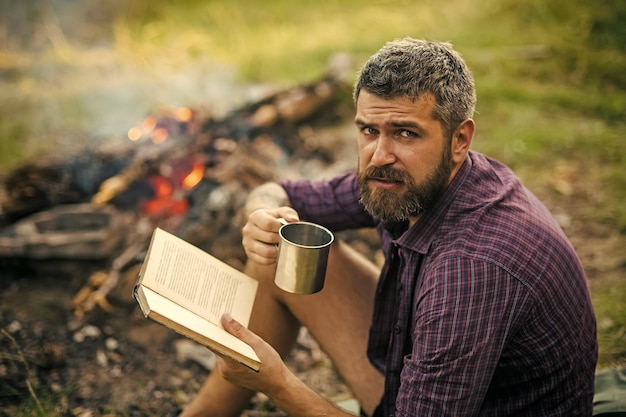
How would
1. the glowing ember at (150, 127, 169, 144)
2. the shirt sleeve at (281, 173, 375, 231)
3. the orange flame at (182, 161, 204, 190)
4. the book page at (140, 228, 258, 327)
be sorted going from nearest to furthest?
the book page at (140, 228, 258, 327), the shirt sleeve at (281, 173, 375, 231), the orange flame at (182, 161, 204, 190), the glowing ember at (150, 127, 169, 144)

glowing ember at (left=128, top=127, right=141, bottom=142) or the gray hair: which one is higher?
the gray hair

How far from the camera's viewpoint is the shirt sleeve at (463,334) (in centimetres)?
194

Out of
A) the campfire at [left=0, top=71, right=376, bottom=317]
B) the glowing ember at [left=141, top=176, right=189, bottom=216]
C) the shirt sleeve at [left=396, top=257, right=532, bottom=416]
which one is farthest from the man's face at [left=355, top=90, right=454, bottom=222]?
the glowing ember at [left=141, top=176, right=189, bottom=216]

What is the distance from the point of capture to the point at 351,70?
710 cm

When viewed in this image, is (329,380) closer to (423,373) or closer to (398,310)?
(398,310)

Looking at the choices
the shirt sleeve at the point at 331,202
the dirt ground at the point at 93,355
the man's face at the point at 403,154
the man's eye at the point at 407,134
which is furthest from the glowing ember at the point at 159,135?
the man's eye at the point at 407,134

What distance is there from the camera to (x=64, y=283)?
13.2 feet

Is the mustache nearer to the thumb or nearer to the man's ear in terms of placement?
the man's ear

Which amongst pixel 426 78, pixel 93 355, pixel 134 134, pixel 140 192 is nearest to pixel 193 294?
pixel 426 78

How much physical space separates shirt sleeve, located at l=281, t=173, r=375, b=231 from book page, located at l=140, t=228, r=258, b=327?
2.18 feet

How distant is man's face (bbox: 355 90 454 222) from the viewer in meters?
2.25

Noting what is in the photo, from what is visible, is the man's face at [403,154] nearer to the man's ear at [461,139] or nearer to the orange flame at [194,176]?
the man's ear at [461,139]

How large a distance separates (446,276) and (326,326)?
965 mm

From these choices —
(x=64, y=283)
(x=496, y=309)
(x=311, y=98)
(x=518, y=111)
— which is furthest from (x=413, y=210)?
(x=518, y=111)
